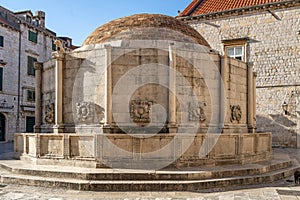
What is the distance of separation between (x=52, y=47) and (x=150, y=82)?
1031 inches

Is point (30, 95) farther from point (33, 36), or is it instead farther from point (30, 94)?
point (33, 36)

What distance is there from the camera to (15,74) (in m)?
27.3

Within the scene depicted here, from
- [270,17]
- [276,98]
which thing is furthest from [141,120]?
[270,17]

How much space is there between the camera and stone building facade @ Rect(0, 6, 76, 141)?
85.4 feet

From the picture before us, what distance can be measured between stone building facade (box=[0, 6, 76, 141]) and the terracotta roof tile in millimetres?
15174

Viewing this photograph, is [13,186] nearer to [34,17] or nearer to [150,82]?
[150,82]

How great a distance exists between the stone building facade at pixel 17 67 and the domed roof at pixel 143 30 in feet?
54.6

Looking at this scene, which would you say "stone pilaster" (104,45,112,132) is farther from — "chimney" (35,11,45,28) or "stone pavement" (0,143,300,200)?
"chimney" (35,11,45,28)

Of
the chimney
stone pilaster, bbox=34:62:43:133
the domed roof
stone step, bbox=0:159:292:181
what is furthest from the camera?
the chimney

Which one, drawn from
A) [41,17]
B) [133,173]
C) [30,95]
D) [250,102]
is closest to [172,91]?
[133,173]

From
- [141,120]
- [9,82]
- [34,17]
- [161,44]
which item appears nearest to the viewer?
[141,120]

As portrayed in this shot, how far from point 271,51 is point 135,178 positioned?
1662 cm

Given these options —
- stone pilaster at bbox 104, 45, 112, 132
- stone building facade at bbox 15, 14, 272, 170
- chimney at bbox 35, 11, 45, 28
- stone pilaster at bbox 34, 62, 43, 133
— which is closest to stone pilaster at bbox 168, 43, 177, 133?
stone building facade at bbox 15, 14, 272, 170

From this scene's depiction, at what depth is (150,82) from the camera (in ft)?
32.7
